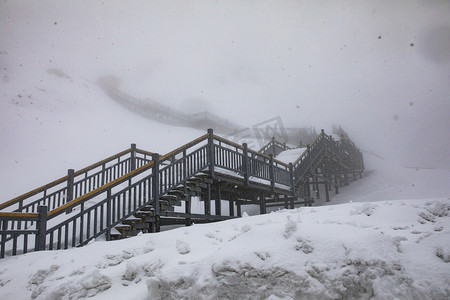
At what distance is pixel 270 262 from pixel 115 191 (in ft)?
25.0

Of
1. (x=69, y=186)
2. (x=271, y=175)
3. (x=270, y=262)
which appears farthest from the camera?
(x=271, y=175)

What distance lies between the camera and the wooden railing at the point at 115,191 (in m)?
5.27

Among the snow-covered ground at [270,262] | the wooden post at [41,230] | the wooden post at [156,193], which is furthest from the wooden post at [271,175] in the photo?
the wooden post at [41,230]

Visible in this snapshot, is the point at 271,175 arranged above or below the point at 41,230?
above

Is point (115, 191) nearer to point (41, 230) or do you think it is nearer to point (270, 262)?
point (41, 230)

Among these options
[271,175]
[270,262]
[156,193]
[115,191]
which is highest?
[271,175]

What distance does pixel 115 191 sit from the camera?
951 centimetres

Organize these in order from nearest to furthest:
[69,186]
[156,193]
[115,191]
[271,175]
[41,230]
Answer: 1. [41,230]
2. [156,193]
3. [69,186]
4. [115,191]
5. [271,175]

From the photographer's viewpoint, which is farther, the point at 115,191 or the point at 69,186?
the point at 115,191

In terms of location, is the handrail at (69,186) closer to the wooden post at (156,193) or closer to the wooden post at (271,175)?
the wooden post at (156,193)

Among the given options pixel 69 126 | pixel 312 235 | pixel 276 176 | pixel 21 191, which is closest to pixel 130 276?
pixel 312 235

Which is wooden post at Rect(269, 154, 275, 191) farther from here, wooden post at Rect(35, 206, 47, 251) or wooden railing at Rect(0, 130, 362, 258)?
wooden post at Rect(35, 206, 47, 251)

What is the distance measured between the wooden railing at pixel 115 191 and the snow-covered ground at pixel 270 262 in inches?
30.0

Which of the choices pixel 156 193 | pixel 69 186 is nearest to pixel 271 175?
pixel 156 193
